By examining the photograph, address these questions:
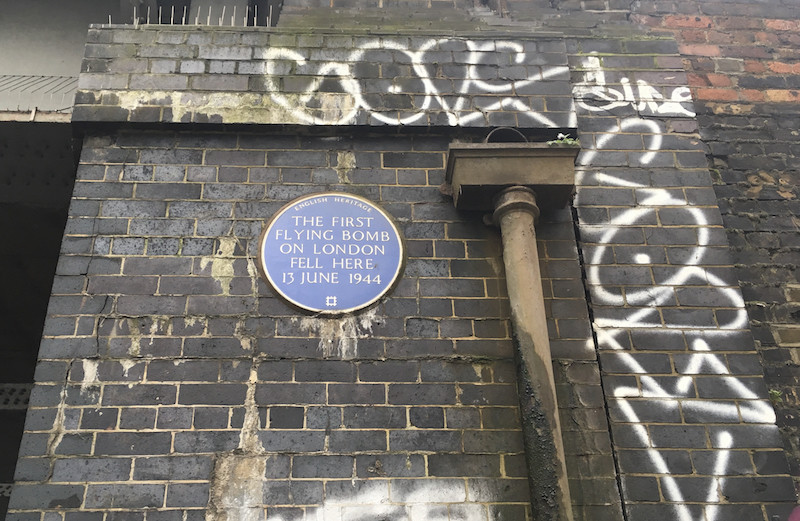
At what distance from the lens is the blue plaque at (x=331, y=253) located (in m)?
4.18

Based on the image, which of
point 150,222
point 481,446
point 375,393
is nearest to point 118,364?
point 150,222

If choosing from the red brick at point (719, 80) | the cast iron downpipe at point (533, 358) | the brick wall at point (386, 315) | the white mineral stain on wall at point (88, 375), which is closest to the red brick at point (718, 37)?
the red brick at point (719, 80)

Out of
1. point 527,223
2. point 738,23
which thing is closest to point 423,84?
point 527,223

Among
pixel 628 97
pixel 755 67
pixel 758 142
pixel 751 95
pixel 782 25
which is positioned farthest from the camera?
pixel 782 25

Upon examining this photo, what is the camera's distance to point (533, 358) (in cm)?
392

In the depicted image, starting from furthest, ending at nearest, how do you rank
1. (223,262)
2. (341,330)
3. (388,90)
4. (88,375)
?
(388,90)
(223,262)
(341,330)
(88,375)

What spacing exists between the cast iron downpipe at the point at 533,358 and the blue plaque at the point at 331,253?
69 centimetres

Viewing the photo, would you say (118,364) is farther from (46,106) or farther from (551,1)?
(551,1)

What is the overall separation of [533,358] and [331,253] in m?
1.34

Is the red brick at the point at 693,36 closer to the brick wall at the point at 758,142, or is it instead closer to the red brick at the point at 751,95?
the brick wall at the point at 758,142

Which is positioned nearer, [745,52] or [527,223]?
[527,223]

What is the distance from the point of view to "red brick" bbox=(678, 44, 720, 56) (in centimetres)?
578

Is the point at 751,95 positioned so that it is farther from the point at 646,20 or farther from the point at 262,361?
the point at 262,361

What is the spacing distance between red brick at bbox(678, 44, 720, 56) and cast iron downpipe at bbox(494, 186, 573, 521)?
8.13 ft
